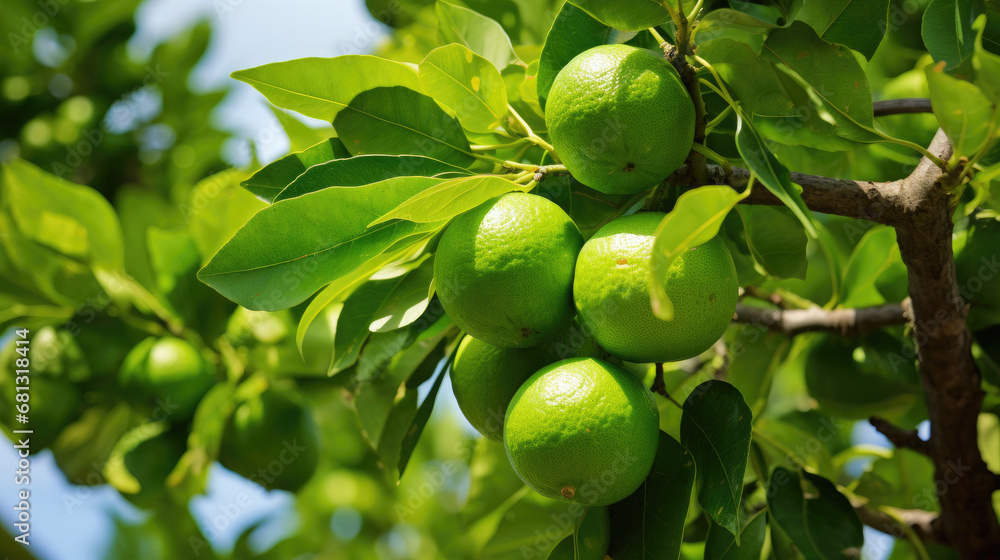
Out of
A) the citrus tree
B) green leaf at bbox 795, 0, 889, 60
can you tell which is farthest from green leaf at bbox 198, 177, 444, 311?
green leaf at bbox 795, 0, 889, 60

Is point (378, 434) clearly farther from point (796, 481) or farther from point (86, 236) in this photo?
point (86, 236)

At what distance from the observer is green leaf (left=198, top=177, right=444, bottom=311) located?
802mm

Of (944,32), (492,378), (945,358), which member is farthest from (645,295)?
(945,358)

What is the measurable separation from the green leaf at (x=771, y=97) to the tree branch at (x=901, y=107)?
0.25 meters

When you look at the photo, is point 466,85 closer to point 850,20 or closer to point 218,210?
point 850,20

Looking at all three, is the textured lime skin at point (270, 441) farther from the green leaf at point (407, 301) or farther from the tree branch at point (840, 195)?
the tree branch at point (840, 195)

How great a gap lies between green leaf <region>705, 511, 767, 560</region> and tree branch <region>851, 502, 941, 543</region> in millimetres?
286

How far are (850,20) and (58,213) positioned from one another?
160 cm

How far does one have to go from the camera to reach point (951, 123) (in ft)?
2.53

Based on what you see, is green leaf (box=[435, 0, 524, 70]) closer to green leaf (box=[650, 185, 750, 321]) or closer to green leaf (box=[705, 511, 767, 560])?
green leaf (box=[650, 185, 750, 321])

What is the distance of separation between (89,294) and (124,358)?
0.55ft

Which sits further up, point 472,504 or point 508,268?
point 508,268

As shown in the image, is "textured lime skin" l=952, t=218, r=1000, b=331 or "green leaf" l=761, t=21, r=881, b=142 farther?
"textured lime skin" l=952, t=218, r=1000, b=331

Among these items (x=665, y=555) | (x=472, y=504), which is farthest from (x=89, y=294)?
(x=665, y=555)
